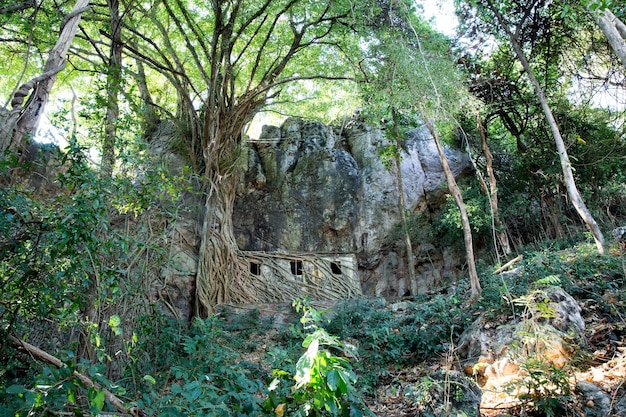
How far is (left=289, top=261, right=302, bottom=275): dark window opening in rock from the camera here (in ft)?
25.4

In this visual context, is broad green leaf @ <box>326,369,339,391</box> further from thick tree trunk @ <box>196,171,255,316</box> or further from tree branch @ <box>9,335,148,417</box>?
thick tree trunk @ <box>196,171,255,316</box>

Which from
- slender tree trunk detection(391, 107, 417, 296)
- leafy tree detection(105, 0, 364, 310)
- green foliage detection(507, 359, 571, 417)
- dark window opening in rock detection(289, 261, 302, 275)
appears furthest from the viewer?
dark window opening in rock detection(289, 261, 302, 275)

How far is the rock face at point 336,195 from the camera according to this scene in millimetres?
8219

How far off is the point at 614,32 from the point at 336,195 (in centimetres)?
538

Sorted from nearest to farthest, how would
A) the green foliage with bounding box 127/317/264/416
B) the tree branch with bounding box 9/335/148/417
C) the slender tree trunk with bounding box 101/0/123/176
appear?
the tree branch with bounding box 9/335/148/417 → the green foliage with bounding box 127/317/264/416 → the slender tree trunk with bounding box 101/0/123/176

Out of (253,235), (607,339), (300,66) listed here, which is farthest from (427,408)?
(300,66)

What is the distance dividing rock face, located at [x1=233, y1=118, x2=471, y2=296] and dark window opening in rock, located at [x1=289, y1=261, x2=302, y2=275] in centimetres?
39

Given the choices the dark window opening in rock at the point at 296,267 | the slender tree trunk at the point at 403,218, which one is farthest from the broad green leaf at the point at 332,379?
the dark window opening in rock at the point at 296,267

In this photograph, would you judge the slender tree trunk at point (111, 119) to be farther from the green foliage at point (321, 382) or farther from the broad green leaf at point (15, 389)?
the green foliage at point (321, 382)

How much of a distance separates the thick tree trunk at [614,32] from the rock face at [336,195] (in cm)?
450

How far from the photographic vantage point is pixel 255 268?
754 cm

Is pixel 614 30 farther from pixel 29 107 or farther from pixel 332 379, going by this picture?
pixel 29 107

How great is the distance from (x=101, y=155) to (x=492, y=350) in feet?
12.1

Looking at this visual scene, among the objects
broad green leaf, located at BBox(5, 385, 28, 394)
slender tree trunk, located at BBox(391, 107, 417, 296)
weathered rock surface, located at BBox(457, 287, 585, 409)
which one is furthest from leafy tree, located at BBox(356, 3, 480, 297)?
broad green leaf, located at BBox(5, 385, 28, 394)
